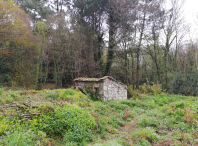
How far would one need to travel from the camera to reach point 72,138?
405cm

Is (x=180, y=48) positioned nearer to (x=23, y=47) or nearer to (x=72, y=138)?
(x=72, y=138)

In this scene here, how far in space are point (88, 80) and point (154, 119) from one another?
21.7 feet

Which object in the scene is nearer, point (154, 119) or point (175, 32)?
point (154, 119)

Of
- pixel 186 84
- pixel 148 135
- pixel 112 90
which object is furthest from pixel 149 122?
pixel 186 84

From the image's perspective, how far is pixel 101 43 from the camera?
762 inches

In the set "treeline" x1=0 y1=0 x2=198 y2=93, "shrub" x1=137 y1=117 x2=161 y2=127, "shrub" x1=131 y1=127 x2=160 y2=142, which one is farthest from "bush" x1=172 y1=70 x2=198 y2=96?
"shrub" x1=131 y1=127 x2=160 y2=142

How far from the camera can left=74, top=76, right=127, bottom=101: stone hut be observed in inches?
419

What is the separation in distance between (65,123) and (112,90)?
7288mm

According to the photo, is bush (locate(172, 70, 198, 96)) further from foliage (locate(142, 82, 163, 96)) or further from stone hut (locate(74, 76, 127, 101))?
stone hut (locate(74, 76, 127, 101))

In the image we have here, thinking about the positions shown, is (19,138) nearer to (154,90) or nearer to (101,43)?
(154,90)

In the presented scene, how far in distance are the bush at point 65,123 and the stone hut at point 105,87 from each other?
5.78 meters

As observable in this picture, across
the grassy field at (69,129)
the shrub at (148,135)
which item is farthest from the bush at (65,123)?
the shrub at (148,135)

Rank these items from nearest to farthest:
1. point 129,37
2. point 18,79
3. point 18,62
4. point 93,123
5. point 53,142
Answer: point 53,142 < point 93,123 < point 18,79 < point 18,62 < point 129,37

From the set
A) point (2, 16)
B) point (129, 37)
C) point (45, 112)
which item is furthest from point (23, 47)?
point (45, 112)
